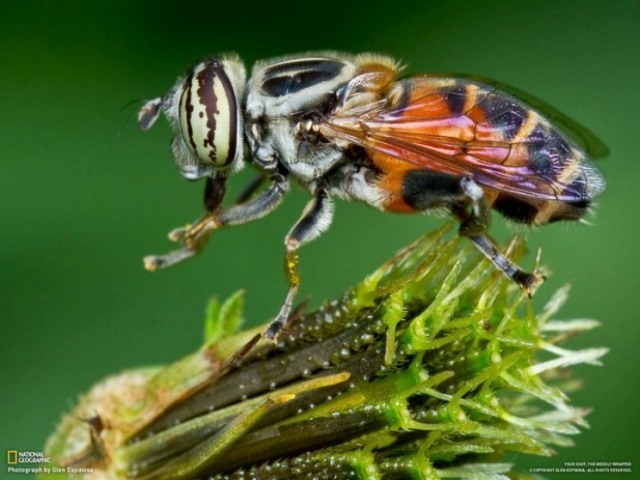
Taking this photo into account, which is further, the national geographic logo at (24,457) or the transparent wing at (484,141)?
the national geographic logo at (24,457)

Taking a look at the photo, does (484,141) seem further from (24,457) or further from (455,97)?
(24,457)

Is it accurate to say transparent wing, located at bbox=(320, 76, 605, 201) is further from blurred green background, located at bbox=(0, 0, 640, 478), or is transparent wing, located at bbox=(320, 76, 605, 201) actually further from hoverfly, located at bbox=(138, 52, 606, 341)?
blurred green background, located at bbox=(0, 0, 640, 478)

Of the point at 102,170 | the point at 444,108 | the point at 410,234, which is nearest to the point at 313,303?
the point at 410,234

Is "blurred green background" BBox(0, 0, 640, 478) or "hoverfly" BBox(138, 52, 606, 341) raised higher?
"blurred green background" BBox(0, 0, 640, 478)

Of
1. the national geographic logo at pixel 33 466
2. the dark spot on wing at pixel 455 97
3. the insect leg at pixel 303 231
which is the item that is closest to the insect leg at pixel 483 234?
the dark spot on wing at pixel 455 97

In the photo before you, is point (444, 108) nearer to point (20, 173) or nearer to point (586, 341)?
point (586, 341)

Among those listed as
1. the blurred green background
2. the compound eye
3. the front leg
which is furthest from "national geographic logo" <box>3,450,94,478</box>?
the compound eye

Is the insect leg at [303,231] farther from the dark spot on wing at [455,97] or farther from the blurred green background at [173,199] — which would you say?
the blurred green background at [173,199]
